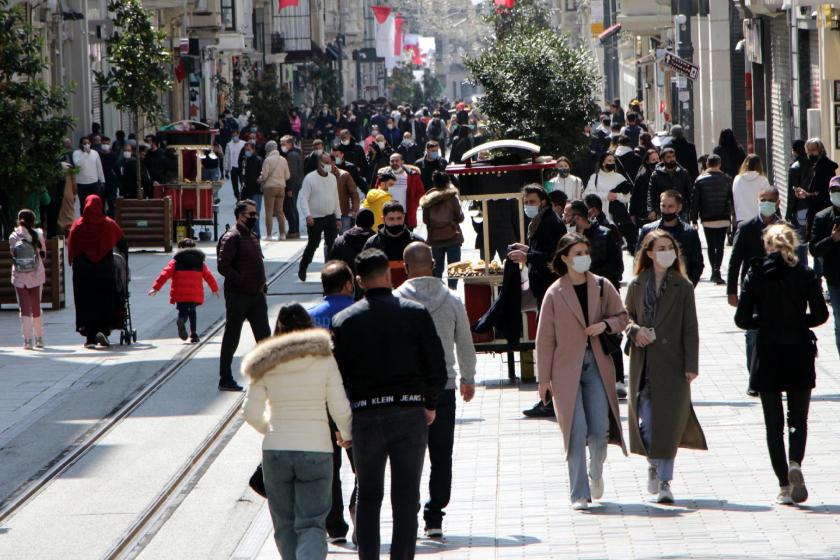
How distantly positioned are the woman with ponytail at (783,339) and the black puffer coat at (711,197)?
35.1ft

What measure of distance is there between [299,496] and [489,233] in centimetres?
884

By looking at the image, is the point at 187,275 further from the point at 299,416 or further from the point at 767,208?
the point at 299,416

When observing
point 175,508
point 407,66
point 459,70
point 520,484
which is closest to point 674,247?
point 520,484

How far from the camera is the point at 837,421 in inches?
471

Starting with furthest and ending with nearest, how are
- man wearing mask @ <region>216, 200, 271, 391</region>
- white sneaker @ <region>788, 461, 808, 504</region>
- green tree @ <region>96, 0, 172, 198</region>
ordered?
green tree @ <region>96, 0, 172, 198</region>, man wearing mask @ <region>216, 200, 271, 391</region>, white sneaker @ <region>788, 461, 808, 504</region>

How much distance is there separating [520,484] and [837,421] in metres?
2.78

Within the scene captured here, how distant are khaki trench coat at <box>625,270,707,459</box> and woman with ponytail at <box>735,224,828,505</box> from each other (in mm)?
322

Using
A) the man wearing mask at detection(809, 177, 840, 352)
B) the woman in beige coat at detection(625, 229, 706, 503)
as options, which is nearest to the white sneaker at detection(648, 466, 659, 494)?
the woman in beige coat at detection(625, 229, 706, 503)

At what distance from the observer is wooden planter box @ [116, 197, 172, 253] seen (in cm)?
2741

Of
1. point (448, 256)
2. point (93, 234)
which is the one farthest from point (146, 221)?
point (93, 234)

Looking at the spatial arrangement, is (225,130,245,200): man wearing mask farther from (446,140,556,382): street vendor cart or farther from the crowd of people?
the crowd of people

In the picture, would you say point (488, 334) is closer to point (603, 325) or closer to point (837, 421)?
point (837, 421)

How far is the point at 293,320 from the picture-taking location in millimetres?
7672

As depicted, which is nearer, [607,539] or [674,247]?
[607,539]
